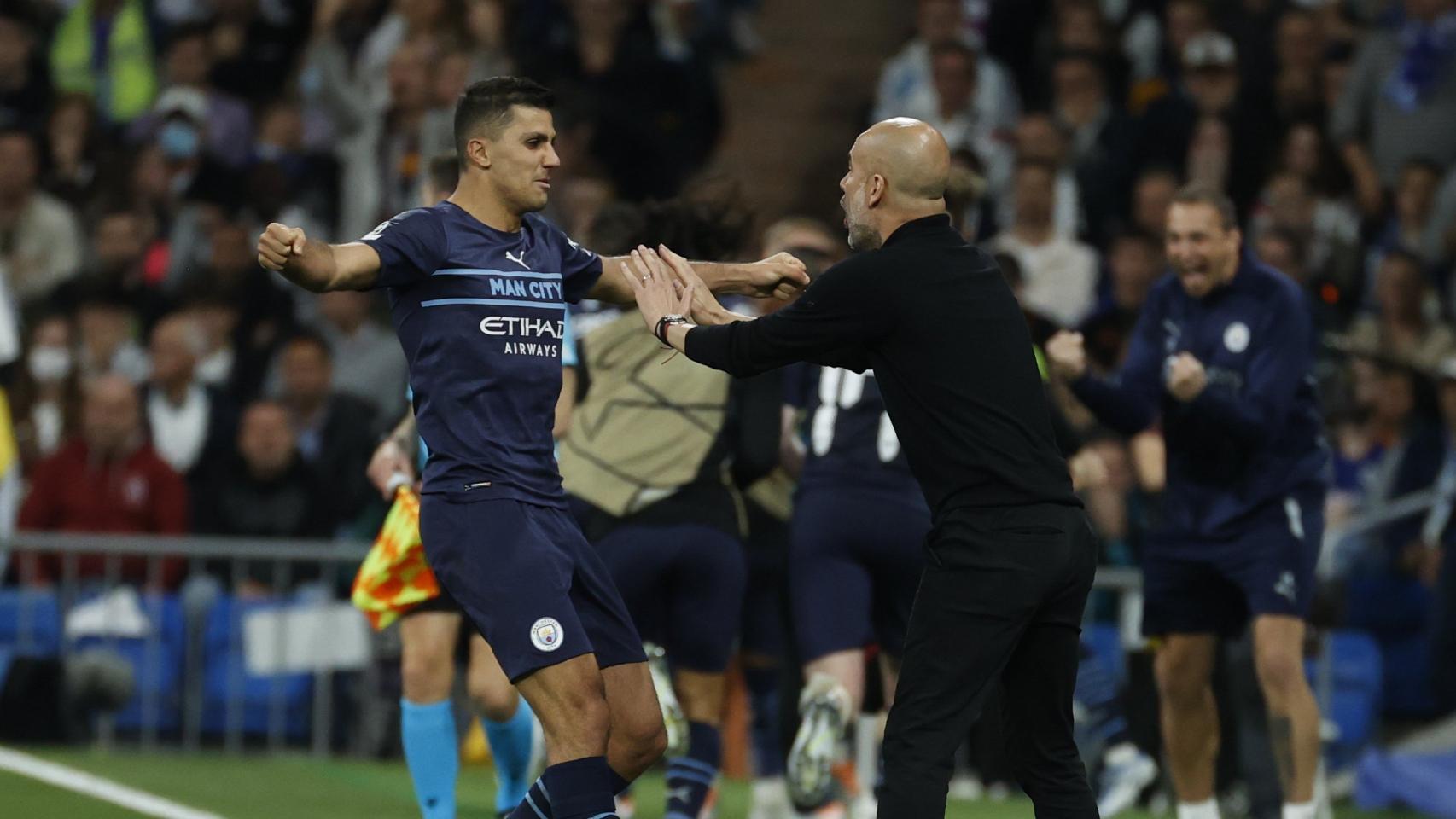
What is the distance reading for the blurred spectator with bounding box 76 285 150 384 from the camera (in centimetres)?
1464

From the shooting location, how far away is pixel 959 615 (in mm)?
6395

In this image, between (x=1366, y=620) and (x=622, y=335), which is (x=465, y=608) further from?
(x=1366, y=620)

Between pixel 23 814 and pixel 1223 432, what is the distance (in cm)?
479

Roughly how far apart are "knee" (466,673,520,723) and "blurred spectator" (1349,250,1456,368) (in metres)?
6.18

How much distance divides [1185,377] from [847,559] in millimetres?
1520

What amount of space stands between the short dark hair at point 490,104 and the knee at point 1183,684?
11.3 ft

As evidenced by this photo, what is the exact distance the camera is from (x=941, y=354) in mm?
6430

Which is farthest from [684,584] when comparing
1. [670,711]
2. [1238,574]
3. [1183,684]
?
[1238,574]

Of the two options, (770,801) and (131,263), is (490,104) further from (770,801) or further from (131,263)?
(131,263)

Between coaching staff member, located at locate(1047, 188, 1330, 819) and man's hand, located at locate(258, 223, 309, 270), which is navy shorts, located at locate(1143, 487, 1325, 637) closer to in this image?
coaching staff member, located at locate(1047, 188, 1330, 819)

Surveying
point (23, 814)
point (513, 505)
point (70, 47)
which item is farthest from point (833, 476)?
point (70, 47)

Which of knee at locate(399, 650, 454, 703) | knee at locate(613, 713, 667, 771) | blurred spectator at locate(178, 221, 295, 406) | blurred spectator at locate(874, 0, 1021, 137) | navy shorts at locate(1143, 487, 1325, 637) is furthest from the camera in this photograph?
blurred spectator at locate(874, 0, 1021, 137)

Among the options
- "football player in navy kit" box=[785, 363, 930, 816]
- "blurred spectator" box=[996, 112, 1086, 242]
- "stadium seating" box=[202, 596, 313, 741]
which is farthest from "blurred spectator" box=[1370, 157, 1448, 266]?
"stadium seating" box=[202, 596, 313, 741]

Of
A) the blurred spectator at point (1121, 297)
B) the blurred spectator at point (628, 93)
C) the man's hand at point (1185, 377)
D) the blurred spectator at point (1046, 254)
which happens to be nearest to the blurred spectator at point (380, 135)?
the blurred spectator at point (628, 93)
